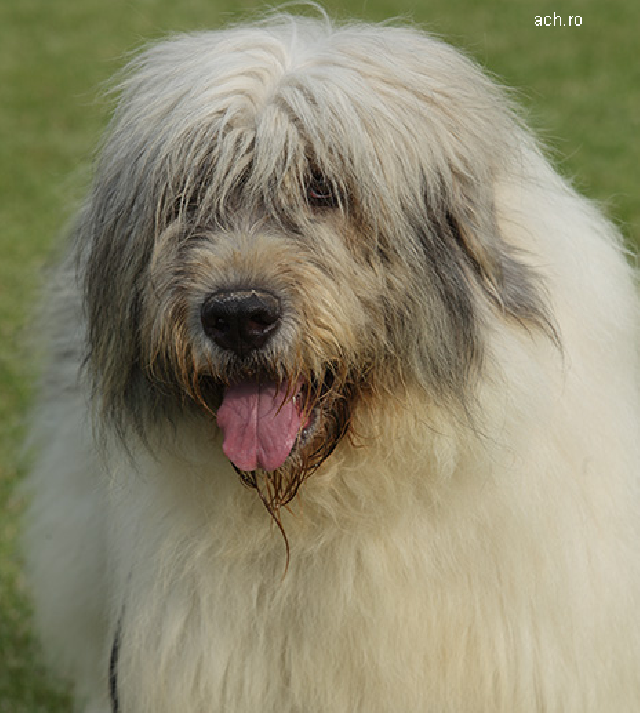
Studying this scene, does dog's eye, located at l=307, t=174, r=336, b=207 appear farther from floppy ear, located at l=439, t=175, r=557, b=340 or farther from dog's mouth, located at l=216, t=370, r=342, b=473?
dog's mouth, located at l=216, t=370, r=342, b=473

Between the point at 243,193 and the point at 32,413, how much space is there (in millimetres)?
1800

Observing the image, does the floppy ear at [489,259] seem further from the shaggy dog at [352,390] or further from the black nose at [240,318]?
the black nose at [240,318]

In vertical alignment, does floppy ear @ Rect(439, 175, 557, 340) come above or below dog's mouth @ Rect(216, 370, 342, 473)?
above

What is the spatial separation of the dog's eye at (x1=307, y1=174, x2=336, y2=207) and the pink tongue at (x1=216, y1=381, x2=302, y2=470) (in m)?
0.40

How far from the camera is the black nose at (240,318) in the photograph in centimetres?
254

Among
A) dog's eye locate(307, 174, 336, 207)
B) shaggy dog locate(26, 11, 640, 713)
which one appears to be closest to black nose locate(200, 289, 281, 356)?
shaggy dog locate(26, 11, 640, 713)

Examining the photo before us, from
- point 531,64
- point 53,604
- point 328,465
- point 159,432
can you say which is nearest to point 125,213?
point 159,432

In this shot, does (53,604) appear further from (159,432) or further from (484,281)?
(484,281)

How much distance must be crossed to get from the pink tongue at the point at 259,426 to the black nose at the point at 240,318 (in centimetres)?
15

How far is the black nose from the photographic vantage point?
254cm

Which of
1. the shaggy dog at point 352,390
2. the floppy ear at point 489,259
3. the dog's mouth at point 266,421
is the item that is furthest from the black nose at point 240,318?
the floppy ear at point 489,259

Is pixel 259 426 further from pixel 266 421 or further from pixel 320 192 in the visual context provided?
pixel 320 192

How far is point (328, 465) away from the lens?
2.85 metres

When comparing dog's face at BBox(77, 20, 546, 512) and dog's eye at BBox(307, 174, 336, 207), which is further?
dog's eye at BBox(307, 174, 336, 207)
